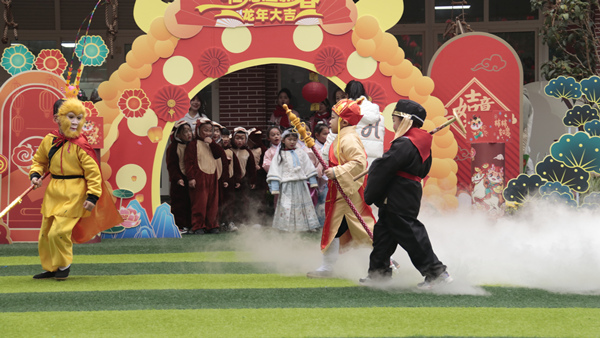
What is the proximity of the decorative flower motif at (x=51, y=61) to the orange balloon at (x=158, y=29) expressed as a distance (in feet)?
3.94

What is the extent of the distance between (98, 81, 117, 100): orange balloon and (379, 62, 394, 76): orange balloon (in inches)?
138

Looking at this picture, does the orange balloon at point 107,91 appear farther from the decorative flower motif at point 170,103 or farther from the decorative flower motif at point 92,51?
the decorative flower motif at point 170,103

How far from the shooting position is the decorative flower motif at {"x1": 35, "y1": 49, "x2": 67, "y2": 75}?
10.8 m

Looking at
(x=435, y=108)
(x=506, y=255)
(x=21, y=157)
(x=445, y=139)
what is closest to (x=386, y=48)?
(x=435, y=108)

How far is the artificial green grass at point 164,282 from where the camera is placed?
7223mm

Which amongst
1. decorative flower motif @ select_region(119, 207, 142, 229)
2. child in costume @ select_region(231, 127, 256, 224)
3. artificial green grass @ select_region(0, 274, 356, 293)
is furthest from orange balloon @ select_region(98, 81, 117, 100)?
artificial green grass @ select_region(0, 274, 356, 293)

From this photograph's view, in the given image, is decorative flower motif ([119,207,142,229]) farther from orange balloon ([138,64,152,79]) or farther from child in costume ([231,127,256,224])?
orange balloon ([138,64,152,79])

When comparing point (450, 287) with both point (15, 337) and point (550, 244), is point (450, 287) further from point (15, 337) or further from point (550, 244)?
point (15, 337)

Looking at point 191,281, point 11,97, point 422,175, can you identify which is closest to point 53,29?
point 11,97

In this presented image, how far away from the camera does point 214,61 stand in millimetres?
11281

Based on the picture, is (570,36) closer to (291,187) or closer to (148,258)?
A: (291,187)

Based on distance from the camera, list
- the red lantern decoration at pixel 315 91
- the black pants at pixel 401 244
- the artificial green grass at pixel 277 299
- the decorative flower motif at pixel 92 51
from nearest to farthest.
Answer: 1. the artificial green grass at pixel 277 299
2. the black pants at pixel 401 244
3. the decorative flower motif at pixel 92 51
4. the red lantern decoration at pixel 315 91

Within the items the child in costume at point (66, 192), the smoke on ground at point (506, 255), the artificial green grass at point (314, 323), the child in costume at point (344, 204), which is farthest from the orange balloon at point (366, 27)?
the artificial green grass at point (314, 323)

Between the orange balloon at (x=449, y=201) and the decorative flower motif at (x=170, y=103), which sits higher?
the decorative flower motif at (x=170, y=103)
